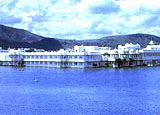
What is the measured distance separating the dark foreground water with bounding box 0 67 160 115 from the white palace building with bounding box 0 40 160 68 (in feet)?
94.8

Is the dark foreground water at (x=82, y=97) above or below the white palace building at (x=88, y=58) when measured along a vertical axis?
below

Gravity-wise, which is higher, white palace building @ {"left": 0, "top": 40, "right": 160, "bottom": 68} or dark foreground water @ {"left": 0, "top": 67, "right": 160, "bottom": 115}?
white palace building @ {"left": 0, "top": 40, "right": 160, "bottom": 68}

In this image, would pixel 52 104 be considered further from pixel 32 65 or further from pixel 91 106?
pixel 32 65

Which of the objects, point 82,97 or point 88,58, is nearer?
point 82,97

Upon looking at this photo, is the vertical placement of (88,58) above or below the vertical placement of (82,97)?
above

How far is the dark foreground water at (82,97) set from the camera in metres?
36.5

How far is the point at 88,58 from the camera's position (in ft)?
297

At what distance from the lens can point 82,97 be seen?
4353cm

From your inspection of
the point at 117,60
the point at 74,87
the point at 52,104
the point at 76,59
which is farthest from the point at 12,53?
the point at 52,104

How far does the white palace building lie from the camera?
9088 cm

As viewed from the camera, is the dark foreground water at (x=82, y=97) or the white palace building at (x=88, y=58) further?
the white palace building at (x=88, y=58)

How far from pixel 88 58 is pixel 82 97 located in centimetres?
4702

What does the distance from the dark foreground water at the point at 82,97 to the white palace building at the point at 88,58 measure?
94.8 ft

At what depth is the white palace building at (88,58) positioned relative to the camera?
90.9m
